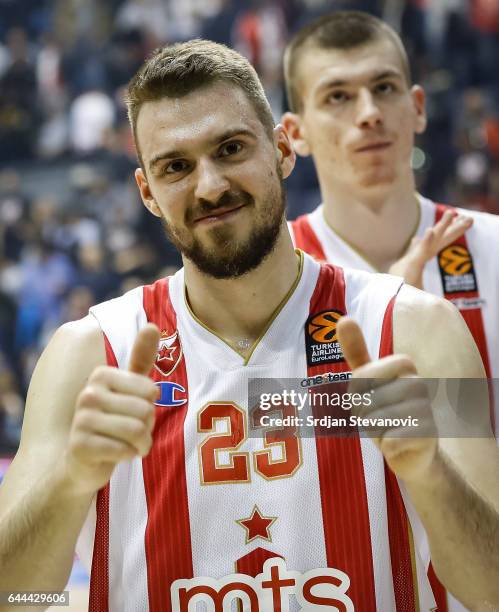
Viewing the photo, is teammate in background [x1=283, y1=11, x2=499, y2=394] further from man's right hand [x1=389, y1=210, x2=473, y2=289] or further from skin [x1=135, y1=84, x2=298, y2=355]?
skin [x1=135, y1=84, x2=298, y2=355]

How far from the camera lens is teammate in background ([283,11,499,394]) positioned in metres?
3.74

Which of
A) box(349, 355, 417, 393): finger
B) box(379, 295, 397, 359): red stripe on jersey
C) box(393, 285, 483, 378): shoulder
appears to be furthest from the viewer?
box(379, 295, 397, 359): red stripe on jersey

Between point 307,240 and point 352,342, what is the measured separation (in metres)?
2.19

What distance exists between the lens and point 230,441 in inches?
94.3

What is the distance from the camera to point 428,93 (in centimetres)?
1011

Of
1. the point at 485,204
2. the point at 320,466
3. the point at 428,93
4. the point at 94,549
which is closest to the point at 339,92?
the point at 320,466

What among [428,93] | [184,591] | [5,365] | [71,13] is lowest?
[184,591]

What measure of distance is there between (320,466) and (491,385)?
897 mm

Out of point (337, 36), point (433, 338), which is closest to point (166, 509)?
point (433, 338)

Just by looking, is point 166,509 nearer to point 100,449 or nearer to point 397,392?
point 100,449

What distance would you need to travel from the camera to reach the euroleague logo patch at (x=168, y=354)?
2549 millimetres

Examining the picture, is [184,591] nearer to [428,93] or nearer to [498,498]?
[498,498]

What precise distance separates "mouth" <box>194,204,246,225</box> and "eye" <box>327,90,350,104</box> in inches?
67.4

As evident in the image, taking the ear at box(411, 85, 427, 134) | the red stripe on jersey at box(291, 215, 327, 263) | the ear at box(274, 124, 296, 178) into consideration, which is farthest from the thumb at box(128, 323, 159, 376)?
the ear at box(411, 85, 427, 134)
